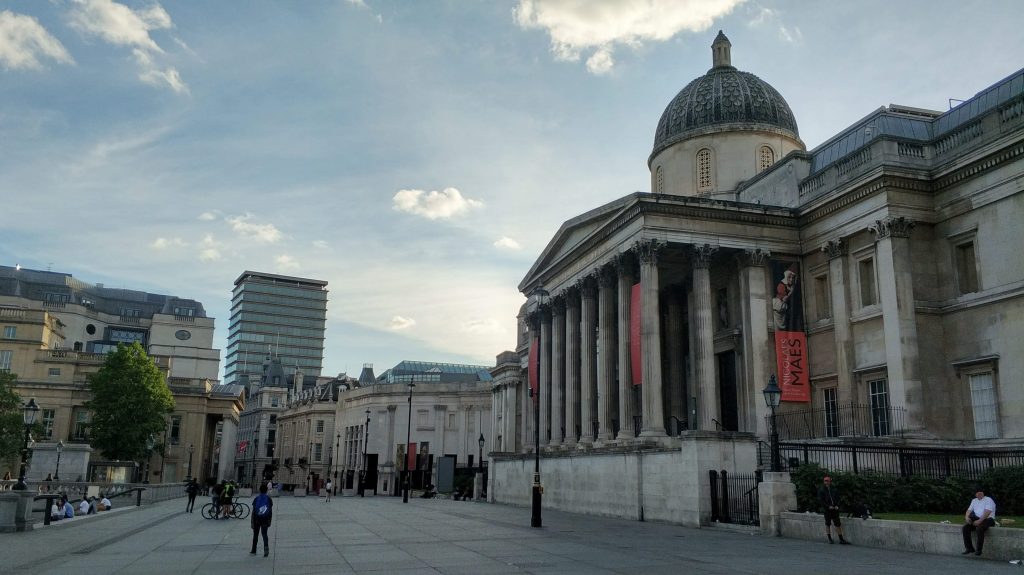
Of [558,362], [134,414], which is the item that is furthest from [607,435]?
[134,414]

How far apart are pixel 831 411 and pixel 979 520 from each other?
18.7 m

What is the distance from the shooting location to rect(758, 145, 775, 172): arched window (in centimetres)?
4469

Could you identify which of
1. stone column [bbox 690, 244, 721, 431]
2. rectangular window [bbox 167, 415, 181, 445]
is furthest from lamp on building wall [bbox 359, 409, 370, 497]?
stone column [bbox 690, 244, 721, 431]

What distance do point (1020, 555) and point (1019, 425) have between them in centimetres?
1408

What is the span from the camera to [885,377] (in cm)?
3219

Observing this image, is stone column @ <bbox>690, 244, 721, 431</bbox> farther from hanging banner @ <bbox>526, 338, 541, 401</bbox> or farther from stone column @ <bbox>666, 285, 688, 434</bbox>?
hanging banner @ <bbox>526, 338, 541, 401</bbox>

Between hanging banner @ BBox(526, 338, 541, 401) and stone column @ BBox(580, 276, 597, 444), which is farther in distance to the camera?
hanging banner @ BBox(526, 338, 541, 401)

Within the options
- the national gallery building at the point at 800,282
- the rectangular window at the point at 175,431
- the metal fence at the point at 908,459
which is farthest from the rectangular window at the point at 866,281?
the rectangular window at the point at 175,431

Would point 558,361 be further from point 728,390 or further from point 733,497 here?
point 733,497

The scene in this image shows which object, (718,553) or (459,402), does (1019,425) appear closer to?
(718,553)

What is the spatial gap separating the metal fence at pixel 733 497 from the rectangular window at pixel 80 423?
66998 mm

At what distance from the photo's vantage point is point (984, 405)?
29.8 m

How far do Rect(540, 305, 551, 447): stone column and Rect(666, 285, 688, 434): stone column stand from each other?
8.04 metres

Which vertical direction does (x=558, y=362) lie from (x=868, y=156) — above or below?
below
